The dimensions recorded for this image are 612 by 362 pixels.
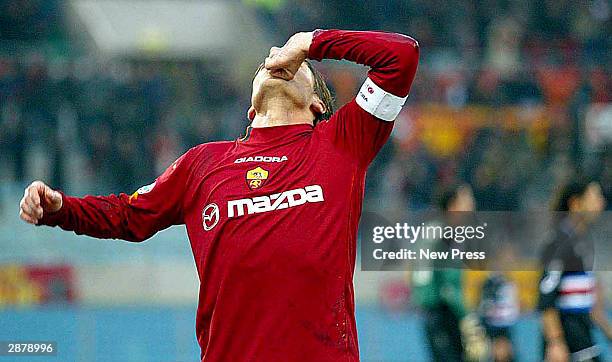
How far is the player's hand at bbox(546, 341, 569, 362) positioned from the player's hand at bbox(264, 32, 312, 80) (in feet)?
13.4

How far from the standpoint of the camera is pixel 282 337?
2.84m

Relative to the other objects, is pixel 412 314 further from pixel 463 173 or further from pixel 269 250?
pixel 269 250

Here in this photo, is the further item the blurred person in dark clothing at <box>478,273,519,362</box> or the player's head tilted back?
the blurred person in dark clothing at <box>478,273,519,362</box>

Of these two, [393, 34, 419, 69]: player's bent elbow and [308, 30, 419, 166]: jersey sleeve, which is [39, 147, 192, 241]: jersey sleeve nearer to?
[308, 30, 419, 166]: jersey sleeve

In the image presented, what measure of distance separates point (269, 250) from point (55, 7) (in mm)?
13367

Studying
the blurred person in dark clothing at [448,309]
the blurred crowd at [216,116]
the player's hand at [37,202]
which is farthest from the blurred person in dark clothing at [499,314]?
the player's hand at [37,202]

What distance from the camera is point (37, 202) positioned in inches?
117

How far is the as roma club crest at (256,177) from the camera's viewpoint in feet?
9.75

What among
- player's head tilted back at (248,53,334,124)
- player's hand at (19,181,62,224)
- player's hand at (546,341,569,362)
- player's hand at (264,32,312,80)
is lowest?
player's hand at (546,341,569,362)

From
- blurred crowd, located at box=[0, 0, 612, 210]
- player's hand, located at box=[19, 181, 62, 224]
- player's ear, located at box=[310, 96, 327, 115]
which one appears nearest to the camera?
player's hand, located at box=[19, 181, 62, 224]

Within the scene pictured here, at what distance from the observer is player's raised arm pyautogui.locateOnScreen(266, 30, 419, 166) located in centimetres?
292

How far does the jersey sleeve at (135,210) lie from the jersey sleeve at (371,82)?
51 centimetres

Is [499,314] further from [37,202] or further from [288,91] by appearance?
[37,202]

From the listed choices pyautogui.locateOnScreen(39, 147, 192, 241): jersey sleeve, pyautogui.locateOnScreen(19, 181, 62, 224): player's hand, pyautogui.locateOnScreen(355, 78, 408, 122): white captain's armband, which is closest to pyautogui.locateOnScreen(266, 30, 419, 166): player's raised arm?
pyautogui.locateOnScreen(355, 78, 408, 122): white captain's armband
